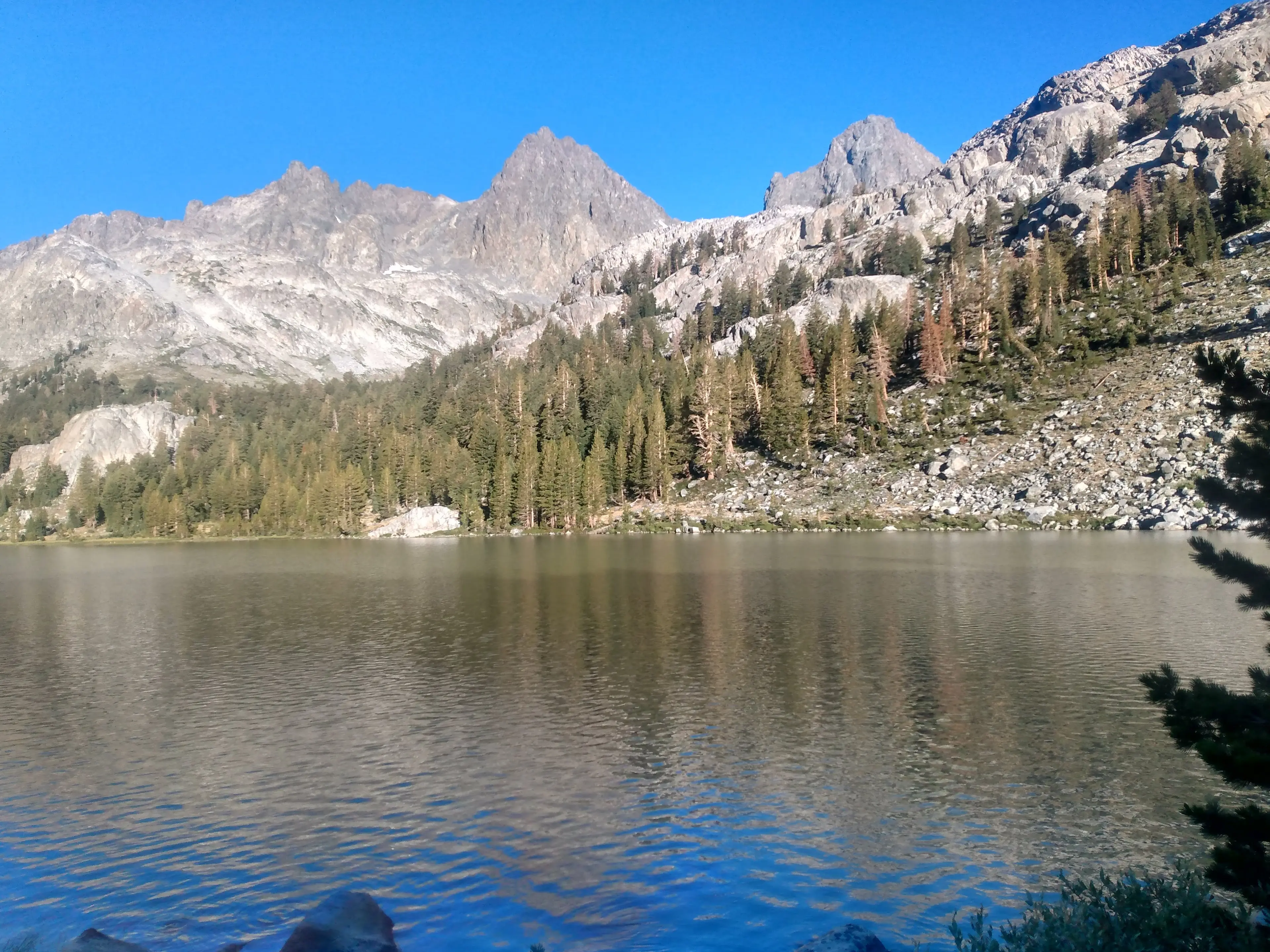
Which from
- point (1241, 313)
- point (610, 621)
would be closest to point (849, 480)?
point (1241, 313)

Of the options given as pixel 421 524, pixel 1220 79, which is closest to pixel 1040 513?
pixel 421 524

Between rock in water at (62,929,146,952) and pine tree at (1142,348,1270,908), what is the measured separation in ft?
48.7

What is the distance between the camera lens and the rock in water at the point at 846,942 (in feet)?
35.0

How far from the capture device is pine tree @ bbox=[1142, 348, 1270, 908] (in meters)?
9.24

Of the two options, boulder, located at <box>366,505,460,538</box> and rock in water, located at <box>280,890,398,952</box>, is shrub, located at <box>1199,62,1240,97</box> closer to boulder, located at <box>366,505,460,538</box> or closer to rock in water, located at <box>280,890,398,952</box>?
boulder, located at <box>366,505,460,538</box>

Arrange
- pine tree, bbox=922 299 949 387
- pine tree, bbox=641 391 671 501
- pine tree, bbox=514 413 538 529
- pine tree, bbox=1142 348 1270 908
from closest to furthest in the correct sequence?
pine tree, bbox=1142 348 1270 908 < pine tree, bbox=922 299 949 387 < pine tree, bbox=641 391 671 501 < pine tree, bbox=514 413 538 529

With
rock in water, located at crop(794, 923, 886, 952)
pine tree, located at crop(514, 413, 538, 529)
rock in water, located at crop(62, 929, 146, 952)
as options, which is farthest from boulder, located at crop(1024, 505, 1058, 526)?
rock in water, located at crop(62, 929, 146, 952)

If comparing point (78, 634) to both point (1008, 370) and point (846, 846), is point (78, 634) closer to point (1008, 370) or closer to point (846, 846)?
point (846, 846)

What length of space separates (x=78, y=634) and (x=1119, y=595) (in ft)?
192

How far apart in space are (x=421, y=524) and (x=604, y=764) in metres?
113

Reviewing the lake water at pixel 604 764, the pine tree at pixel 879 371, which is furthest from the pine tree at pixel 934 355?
the lake water at pixel 604 764

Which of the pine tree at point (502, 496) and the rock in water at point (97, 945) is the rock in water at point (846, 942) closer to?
the rock in water at point (97, 945)

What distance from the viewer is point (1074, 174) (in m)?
197

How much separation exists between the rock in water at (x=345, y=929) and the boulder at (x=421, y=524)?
117m
